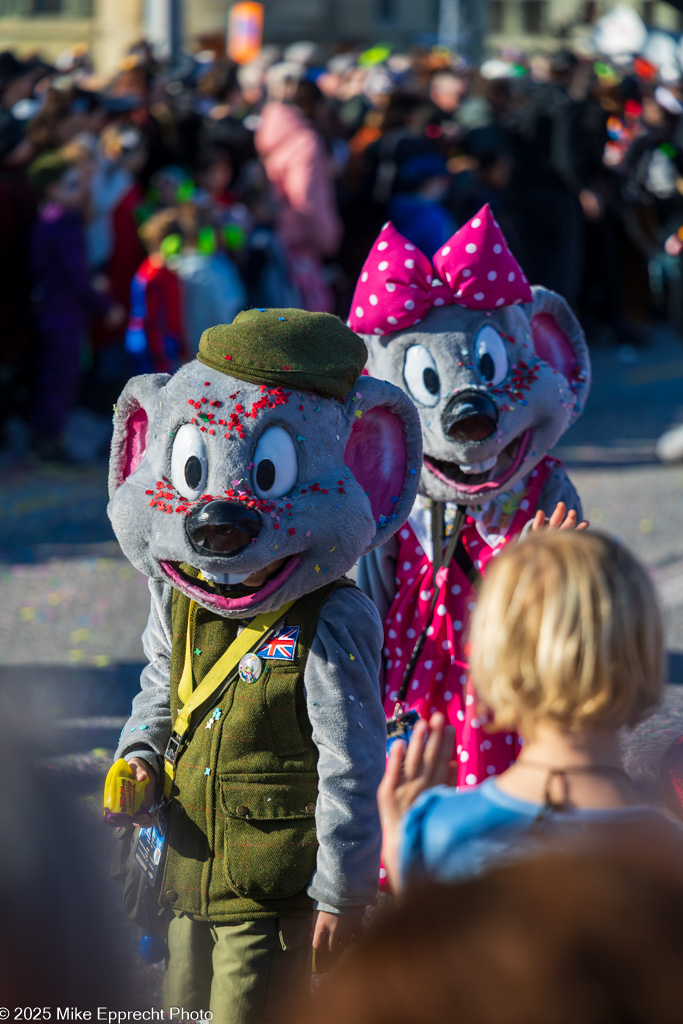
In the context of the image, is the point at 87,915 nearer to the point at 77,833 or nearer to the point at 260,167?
the point at 77,833

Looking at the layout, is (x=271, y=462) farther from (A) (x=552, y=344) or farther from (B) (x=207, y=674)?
(A) (x=552, y=344)

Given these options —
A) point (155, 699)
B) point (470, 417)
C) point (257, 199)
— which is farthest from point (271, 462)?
point (257, 199)

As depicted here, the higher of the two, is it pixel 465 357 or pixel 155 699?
pixel 465 357

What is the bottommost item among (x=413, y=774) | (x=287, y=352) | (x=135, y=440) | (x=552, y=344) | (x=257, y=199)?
(x=257, y=199)

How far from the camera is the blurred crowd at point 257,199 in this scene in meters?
7.28

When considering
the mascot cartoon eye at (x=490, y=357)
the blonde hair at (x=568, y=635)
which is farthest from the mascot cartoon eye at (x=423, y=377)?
the blonde hair at (x=568, y=635)

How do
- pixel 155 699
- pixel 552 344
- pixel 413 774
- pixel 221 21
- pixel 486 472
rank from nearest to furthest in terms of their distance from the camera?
pixel 413 774
pixel 155 699
pixel 486 472
pixel 552 344
pixel 221 21

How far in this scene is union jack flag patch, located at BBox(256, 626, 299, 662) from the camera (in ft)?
6.84

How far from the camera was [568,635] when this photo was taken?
55.3 inches

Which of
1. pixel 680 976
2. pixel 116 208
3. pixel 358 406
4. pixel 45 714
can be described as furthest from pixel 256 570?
pixel 116 208

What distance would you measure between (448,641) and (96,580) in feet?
10.6

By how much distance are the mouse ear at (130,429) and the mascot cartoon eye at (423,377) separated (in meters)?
0.71

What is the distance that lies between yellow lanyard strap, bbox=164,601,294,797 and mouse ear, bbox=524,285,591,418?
1224 mm

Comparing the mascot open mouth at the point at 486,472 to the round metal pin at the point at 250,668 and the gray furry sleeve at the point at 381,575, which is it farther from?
the round metal pin at the point at 250,668
